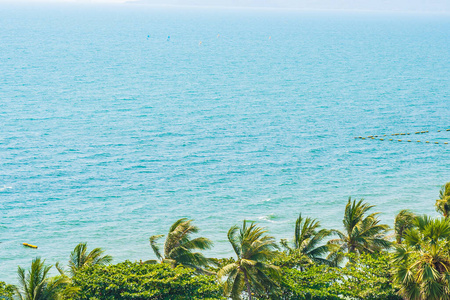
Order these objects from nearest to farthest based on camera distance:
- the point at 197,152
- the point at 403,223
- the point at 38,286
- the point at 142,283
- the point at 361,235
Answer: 1. the point at 38,286
2. the point at 142,283
3. the point at 361,235
4. the point at 403,223
5. the point at 197,152

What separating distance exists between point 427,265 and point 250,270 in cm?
906

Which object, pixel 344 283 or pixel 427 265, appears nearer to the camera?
pixel 427 265

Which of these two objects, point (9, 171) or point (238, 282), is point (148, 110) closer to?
point (9, 171)

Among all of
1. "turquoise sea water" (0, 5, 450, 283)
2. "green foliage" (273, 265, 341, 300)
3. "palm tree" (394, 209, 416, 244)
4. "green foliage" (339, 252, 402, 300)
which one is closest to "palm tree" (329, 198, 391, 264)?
"palm tree" (394, 209, 416, 244)

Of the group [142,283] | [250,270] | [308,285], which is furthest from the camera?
[308,285]

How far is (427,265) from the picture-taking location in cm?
2430

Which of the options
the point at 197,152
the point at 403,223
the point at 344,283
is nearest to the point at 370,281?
the point at 344,283

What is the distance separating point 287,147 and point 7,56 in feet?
352

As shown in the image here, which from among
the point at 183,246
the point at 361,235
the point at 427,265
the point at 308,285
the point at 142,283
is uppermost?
the point at 427,265

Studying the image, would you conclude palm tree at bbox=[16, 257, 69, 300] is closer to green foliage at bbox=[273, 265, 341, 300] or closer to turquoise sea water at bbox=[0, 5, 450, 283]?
green foliage at bbox=[273, 265, 341, 300]

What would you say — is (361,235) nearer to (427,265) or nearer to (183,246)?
(427,265)

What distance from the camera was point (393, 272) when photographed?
27.4 meters

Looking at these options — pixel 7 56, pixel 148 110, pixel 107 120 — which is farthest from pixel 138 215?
pixel 7 56

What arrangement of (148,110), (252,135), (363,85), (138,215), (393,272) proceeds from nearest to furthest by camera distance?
1. (393,272)
2. (138,215)
3. (252,135)
4. (148,110)
5. (363,85)
